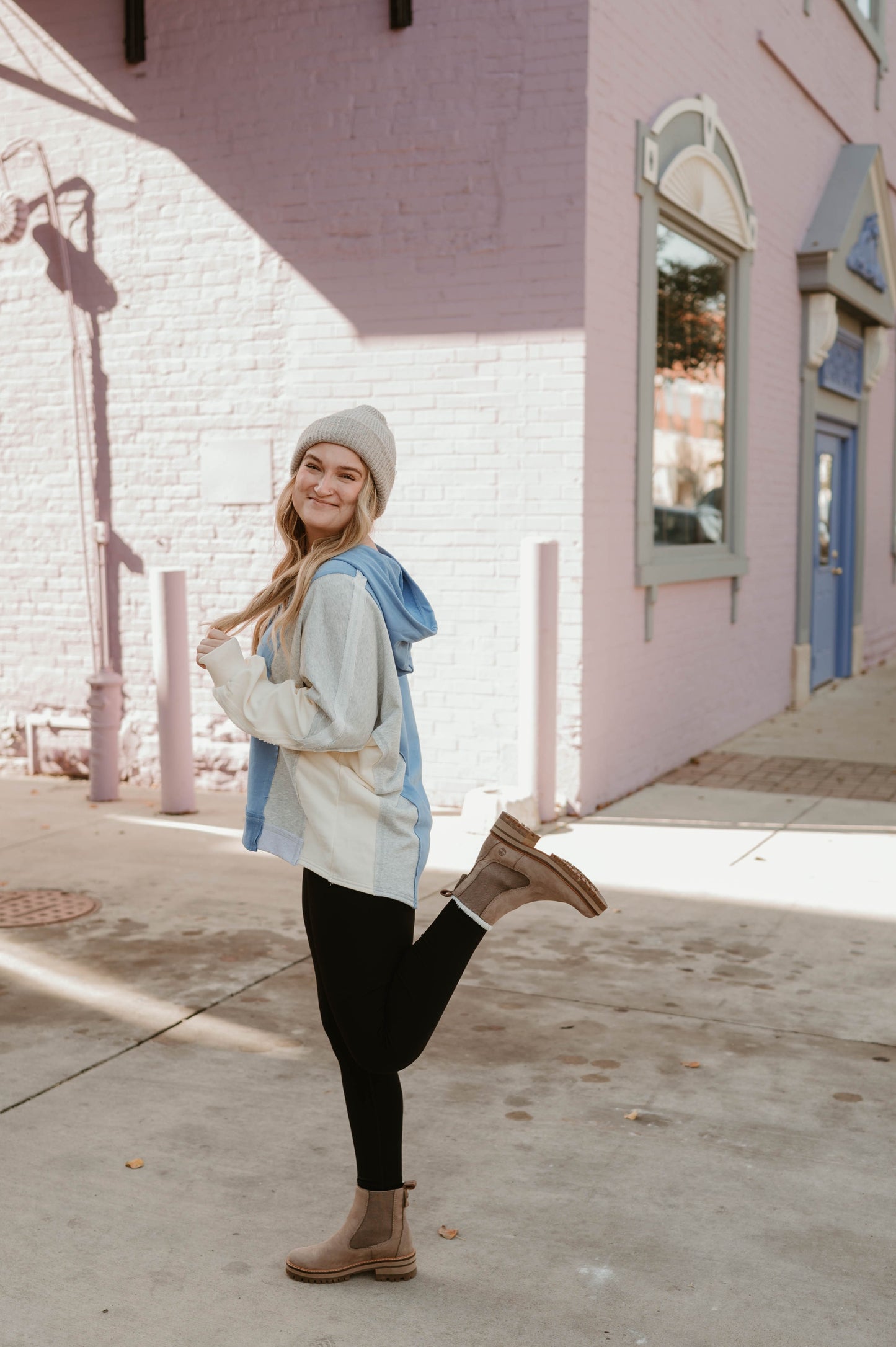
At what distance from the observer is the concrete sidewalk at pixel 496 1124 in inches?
112

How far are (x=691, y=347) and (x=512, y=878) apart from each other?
6871 mm

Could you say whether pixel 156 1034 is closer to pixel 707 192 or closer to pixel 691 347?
pixel 691 347

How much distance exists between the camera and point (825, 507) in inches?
518

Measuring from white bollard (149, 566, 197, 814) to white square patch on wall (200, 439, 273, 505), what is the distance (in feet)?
2.41

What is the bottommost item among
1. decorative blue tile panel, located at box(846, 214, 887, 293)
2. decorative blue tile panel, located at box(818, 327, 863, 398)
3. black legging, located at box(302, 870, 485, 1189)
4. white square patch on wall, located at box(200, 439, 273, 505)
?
black legging, located at box(302, 870, 485, 1189)

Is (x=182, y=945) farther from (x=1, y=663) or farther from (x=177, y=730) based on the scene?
(x=1, y=663)

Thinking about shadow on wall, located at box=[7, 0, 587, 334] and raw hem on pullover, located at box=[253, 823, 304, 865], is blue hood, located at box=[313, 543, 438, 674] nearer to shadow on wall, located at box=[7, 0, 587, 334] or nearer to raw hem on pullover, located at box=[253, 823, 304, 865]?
raw hem on pullover, located at box=[253, 823, 304, 865]

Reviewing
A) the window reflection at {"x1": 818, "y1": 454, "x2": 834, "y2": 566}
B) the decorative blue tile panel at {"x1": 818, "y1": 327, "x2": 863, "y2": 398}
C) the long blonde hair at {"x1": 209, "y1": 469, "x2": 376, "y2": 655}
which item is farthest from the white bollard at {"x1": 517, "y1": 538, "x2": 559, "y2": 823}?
the window reflection at {"x1": 818, "y1": 454, "x2": 834, "y2": 566}

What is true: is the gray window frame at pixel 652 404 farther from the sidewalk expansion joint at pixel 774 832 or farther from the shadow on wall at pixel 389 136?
the sidewalk expansion joint at pixel 774 832

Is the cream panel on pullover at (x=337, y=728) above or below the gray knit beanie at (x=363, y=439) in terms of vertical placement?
below

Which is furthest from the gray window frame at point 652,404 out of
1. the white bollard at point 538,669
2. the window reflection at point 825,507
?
the window reflection at point 825,507

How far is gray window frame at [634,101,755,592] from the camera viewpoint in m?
7.89

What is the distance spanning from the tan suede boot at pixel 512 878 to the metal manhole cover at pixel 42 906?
Result: 310 cm

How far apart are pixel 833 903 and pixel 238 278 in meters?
4.76
